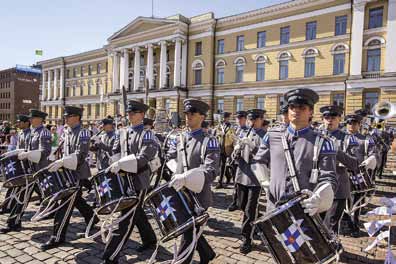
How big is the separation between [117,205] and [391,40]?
3047cm

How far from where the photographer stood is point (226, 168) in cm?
1020

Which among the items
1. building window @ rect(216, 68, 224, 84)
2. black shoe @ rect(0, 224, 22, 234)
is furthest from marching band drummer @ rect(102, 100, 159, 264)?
building window @ rect(216, 68, 224, 84)

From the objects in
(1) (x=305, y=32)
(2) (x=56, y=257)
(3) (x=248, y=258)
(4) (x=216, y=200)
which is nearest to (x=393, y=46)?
(1) (x=305, y=32)

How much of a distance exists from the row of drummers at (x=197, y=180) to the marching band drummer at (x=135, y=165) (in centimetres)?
1

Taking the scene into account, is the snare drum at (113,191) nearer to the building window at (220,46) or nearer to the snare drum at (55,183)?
the snare drum at (55,183)

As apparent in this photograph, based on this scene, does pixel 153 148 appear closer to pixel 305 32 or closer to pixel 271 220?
pixel 271 220

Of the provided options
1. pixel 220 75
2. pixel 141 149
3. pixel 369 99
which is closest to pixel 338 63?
pixel 369 99

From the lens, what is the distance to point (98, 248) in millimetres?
4805

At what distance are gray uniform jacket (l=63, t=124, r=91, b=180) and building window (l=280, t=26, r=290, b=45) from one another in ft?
105

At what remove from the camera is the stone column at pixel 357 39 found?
2784 centimetres

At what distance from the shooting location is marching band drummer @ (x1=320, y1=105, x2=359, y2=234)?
4.81 meters

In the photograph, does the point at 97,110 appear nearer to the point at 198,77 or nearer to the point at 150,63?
the point at 150,63

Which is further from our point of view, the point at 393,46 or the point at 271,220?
the point at 393,46

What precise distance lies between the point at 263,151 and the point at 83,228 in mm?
4062
